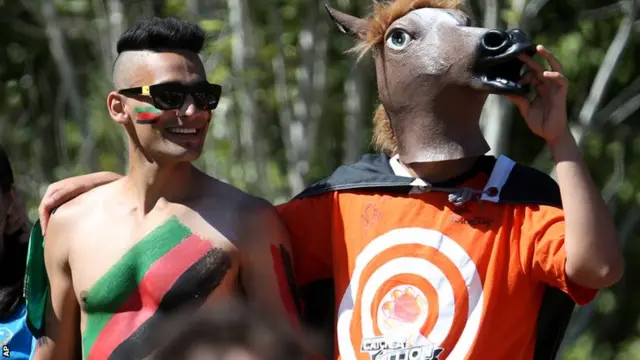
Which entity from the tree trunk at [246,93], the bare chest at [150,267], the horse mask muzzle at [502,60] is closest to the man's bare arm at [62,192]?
the bare chest at [150,267]

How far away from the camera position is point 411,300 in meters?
3.30

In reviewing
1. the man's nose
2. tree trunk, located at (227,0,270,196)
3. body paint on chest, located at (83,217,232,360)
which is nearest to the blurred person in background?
body paint on chest, located at (83,217,232,360)

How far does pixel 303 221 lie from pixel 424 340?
496 millimetres

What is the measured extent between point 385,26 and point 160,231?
0.81 m

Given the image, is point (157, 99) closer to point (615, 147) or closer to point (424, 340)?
point (424, 340)

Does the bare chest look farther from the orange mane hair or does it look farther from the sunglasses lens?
the orange mane hair

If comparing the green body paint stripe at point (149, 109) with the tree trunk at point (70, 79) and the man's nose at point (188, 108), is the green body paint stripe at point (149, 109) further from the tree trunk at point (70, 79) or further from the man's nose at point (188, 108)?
the tree trunk at point (70, 79)

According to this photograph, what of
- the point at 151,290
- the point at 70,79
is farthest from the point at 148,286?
the point at 70,79

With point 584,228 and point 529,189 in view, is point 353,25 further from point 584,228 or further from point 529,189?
point 584,228

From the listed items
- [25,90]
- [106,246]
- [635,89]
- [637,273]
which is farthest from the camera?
[25,90]

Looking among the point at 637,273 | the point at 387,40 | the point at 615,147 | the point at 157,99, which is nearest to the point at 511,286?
the point at 387,40

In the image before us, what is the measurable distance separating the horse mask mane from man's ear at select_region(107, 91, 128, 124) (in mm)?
674

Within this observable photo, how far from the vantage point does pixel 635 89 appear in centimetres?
680

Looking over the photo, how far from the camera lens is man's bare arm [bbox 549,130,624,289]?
308 centimetres
